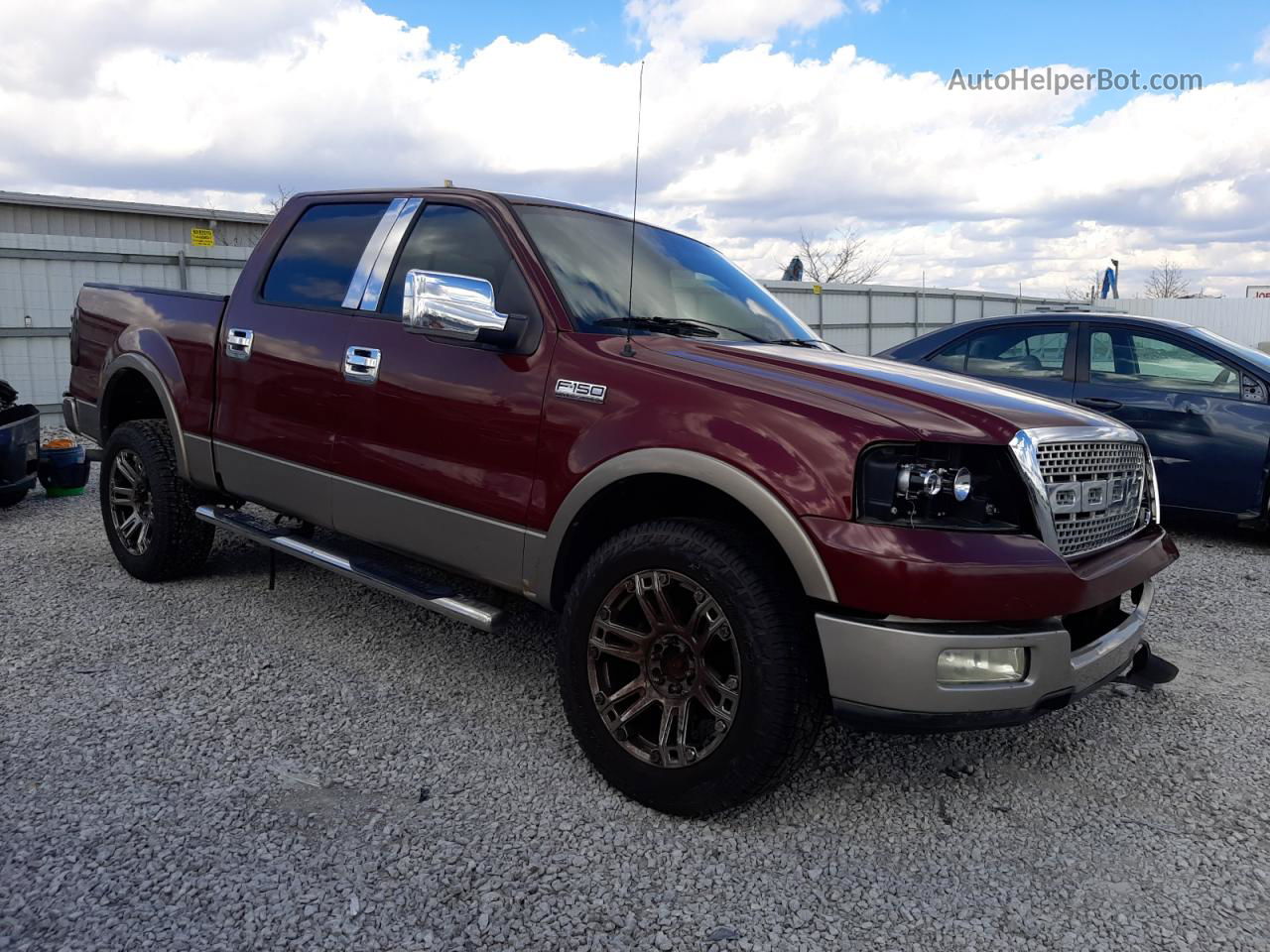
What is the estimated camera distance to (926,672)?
8.11 feet

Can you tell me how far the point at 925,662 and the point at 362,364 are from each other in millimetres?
2328

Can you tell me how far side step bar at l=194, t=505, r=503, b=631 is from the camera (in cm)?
322

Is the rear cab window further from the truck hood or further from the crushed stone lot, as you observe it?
the truck hood

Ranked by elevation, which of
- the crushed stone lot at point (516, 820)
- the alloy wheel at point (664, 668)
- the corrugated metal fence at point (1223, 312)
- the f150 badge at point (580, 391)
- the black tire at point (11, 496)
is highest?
the corrugated metal fence at point (1223, 312)

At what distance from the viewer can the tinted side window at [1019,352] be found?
22.7 ft

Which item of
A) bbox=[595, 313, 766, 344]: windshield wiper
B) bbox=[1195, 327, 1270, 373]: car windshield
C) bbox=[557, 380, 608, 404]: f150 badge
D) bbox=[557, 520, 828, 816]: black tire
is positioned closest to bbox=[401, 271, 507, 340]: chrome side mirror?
bbox=[557, 380, 608, 404]: f150 badge

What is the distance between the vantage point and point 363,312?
378cm

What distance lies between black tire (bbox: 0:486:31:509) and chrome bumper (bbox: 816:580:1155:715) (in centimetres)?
628

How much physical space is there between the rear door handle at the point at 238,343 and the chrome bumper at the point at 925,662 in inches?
114

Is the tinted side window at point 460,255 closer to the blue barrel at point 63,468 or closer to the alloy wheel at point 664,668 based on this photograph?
the alloy wheel at point 664,668

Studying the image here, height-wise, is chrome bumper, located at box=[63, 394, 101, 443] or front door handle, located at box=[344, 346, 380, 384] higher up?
front door handle, located at box=[344, 346, 380, 384]

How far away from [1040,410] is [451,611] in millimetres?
1994

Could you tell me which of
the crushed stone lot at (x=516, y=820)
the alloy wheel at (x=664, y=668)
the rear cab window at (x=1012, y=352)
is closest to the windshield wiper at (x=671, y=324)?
the alloy wheel at (x=664, y=668)

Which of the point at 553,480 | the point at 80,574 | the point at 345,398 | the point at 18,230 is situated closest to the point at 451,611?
the point at 553,480
